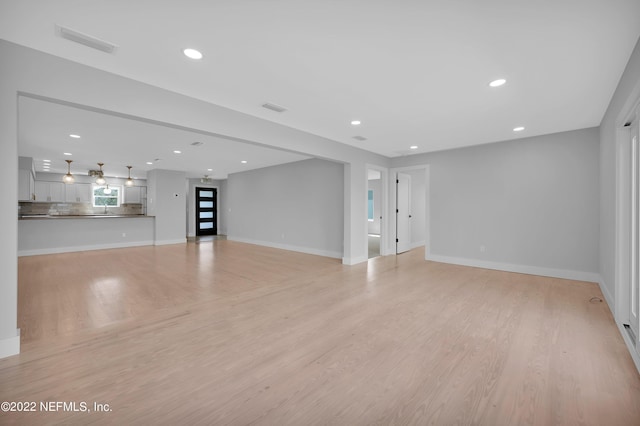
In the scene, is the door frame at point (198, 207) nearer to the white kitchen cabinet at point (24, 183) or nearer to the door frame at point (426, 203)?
the white kitchen cabinet at point (24, 183)

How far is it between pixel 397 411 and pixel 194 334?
1.96 meters

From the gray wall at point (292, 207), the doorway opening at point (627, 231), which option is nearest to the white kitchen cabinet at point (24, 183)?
the gray wall at point (292, 207)

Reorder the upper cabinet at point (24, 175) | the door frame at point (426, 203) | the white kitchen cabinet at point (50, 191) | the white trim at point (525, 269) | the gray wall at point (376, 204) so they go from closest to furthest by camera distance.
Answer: the white trim at point (525, 269) < the door frame at point (426, 203) < the upper cabinet at point (24, 175) < the white kitchen cabinet at point (50, 191) < the gray wall at point (376, 204)

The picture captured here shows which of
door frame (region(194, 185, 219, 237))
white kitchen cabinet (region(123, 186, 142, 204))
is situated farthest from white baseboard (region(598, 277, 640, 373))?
white kitchen cabinet (region(123, 186, 142, 204))

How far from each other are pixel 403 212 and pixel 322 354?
5.69m

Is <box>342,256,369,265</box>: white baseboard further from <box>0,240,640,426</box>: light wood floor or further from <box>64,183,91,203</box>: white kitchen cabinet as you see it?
<box>64,183,91,203</box>: white kitchen cabinet

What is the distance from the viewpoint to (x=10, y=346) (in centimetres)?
217

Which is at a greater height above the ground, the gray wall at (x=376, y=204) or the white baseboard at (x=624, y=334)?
the gray wall at (x=376, y=204)

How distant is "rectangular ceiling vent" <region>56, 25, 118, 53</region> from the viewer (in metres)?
2.04

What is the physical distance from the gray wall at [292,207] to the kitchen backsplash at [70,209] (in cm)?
424

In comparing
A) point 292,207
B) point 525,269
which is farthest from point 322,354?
point 292,207

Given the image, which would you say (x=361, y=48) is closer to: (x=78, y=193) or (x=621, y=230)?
(x=621, y=230)

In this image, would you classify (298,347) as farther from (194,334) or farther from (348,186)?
(348,186)

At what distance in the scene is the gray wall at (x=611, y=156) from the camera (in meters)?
2.29
